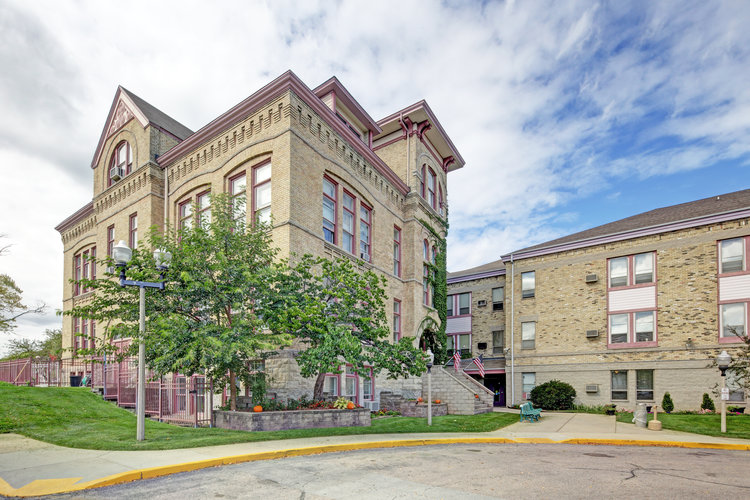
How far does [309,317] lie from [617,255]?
20779 mm

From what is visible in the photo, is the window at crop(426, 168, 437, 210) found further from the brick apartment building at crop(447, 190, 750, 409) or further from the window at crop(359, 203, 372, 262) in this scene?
the brick apartment building at crop(447, 190, 750, 409)

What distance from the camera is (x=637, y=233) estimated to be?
26.2m

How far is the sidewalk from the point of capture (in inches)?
292

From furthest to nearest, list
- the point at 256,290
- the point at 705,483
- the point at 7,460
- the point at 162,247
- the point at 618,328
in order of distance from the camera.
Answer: the point at 618,328 < the point at 256,290 < the point at 162,247 < the point at 7,460 < the point at 705,483

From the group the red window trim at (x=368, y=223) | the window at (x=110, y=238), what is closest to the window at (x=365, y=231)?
the red window trim at (x=368, y=223)

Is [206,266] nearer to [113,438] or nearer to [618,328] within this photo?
[113,438]

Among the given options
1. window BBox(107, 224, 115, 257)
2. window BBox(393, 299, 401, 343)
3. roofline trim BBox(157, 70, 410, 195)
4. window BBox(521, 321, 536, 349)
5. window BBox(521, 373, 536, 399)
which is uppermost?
roofline trim BBox(157, 70, 410, 195)

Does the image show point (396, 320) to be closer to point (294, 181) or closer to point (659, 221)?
point (294, 181)

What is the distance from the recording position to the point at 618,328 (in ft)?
86.1

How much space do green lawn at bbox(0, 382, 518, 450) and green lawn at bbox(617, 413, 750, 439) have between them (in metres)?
6.10

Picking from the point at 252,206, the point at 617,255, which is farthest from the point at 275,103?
the point at 617,255

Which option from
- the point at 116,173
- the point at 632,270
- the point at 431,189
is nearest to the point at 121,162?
the point at 116,173

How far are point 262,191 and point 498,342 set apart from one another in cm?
2058

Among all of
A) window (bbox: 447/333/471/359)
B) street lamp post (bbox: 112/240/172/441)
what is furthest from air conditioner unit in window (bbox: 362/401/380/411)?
window (bbox: 447/333/471/359)
